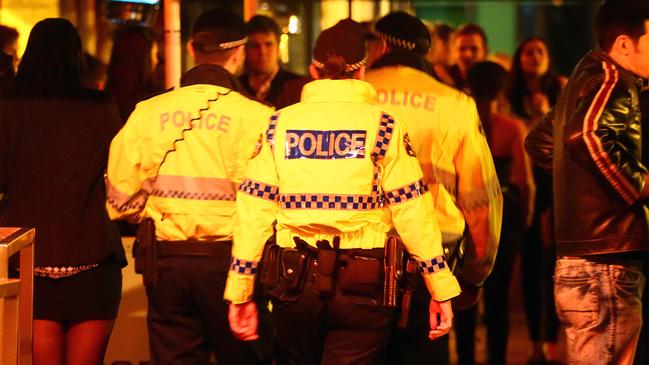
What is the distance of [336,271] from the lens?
197 inches

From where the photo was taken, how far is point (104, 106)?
613 centimetres

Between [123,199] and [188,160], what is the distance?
1.13ft

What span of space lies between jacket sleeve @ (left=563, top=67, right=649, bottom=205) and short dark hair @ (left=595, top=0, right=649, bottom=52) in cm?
17

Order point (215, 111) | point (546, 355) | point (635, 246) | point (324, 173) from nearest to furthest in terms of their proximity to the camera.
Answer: point (324, 173), point (635, 246), point (215, 111), point (546, 355)

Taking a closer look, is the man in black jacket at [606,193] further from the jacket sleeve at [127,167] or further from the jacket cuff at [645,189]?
the jacket sleeve at [127,167]

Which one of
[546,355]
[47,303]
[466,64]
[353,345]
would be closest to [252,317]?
[353,345]

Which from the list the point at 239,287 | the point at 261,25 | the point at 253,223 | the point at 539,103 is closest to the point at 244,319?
the point at 239,287

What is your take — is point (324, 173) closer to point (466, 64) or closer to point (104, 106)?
point (104, 106)

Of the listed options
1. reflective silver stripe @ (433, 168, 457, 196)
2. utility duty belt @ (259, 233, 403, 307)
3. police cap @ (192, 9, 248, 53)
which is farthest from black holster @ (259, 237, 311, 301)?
police cap @ (192, 9, 248, 53)

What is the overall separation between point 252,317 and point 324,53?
1.10m

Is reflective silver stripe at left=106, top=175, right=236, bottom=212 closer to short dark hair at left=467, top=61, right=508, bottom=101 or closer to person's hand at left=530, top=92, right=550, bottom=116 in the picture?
short dark hair at left=467, top=61, right=508, bottom=101

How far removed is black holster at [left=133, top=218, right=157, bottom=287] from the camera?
5832 millimetres

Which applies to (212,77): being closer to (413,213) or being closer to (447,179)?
(447,179)

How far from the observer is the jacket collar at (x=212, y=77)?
5930 millimetres
